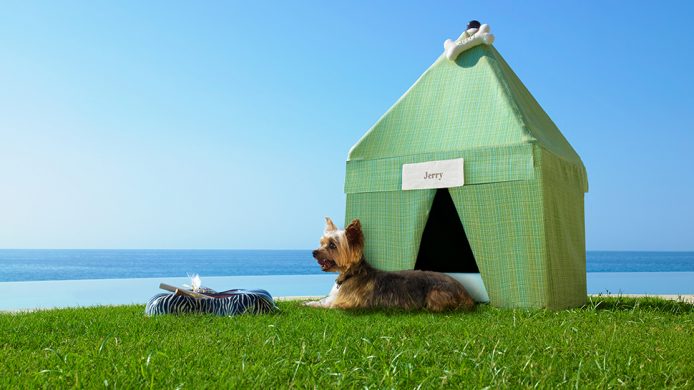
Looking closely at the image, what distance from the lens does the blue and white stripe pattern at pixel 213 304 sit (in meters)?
4.50

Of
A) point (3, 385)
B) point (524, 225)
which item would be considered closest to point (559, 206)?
point (524, 225)

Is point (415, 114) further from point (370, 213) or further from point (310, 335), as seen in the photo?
point (310, 335)

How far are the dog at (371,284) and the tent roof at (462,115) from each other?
45.1 inches

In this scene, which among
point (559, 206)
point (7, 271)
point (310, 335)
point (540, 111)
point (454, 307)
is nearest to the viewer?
point (310, 335)

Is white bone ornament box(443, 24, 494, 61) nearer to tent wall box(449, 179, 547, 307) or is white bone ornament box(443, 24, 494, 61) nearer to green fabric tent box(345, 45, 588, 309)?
green fabric tent box(345, 45, 588, 309)

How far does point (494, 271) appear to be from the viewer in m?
5.04

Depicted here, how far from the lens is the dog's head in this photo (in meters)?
4.73

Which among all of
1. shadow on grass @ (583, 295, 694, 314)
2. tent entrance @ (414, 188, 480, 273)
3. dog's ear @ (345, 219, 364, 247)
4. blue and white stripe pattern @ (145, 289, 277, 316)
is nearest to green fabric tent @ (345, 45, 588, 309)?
shadow on grass @ (583, 295, 694, 314)

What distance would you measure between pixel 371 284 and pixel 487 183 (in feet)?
4.23

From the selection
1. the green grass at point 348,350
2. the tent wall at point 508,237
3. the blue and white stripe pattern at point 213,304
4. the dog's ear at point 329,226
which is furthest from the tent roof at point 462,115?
the blue and white stripe pattern at point 213,304

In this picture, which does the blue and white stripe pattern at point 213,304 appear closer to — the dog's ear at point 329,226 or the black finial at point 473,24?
the dog's ear at point 329,226

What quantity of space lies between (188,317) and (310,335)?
4.34 ft

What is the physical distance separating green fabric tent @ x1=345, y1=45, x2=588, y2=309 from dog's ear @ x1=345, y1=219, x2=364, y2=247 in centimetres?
67

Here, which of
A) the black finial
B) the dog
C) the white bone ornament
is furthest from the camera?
the black finial
